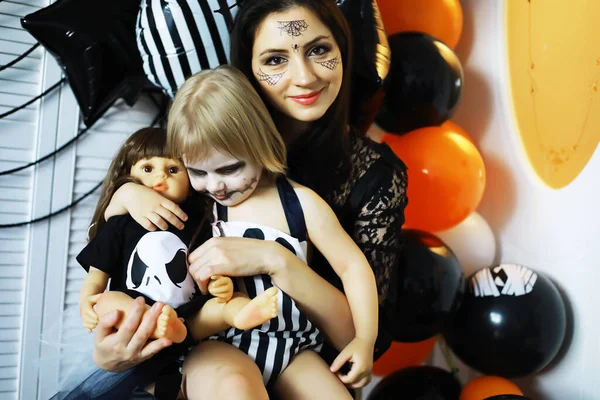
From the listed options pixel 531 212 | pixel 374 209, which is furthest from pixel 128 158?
pixel 531 212

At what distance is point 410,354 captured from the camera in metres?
1.81

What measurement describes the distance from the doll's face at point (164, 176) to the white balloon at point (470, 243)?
39.1 inches

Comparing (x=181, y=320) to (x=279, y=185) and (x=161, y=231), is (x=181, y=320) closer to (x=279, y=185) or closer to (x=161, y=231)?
(x=161, y=231)

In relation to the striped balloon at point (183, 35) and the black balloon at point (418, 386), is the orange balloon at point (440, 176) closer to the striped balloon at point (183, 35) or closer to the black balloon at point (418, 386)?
the black balloon at point (418, 386)

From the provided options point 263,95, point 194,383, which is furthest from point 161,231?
point 263,95

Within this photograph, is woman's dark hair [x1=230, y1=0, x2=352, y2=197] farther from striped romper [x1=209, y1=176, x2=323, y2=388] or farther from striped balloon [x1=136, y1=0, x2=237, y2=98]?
striped romper [x1=209, y1=176, x2=323, y2=388]

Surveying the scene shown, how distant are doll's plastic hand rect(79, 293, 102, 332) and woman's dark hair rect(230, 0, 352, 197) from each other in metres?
0.58

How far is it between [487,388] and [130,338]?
1.09 m

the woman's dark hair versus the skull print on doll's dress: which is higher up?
the woman's dark hair

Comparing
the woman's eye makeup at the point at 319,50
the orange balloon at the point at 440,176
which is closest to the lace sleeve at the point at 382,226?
the orange balloon at the point at 440,176

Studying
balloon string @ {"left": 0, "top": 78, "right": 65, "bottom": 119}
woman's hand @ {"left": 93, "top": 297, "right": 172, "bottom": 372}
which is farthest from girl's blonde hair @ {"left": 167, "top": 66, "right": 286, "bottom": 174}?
balloon string @ {"left": 0, "top": 78, "right": 65, "bottom": 119}

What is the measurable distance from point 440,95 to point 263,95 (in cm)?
64

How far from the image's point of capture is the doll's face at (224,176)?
1071mm

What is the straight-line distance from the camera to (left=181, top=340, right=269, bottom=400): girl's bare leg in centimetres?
95
